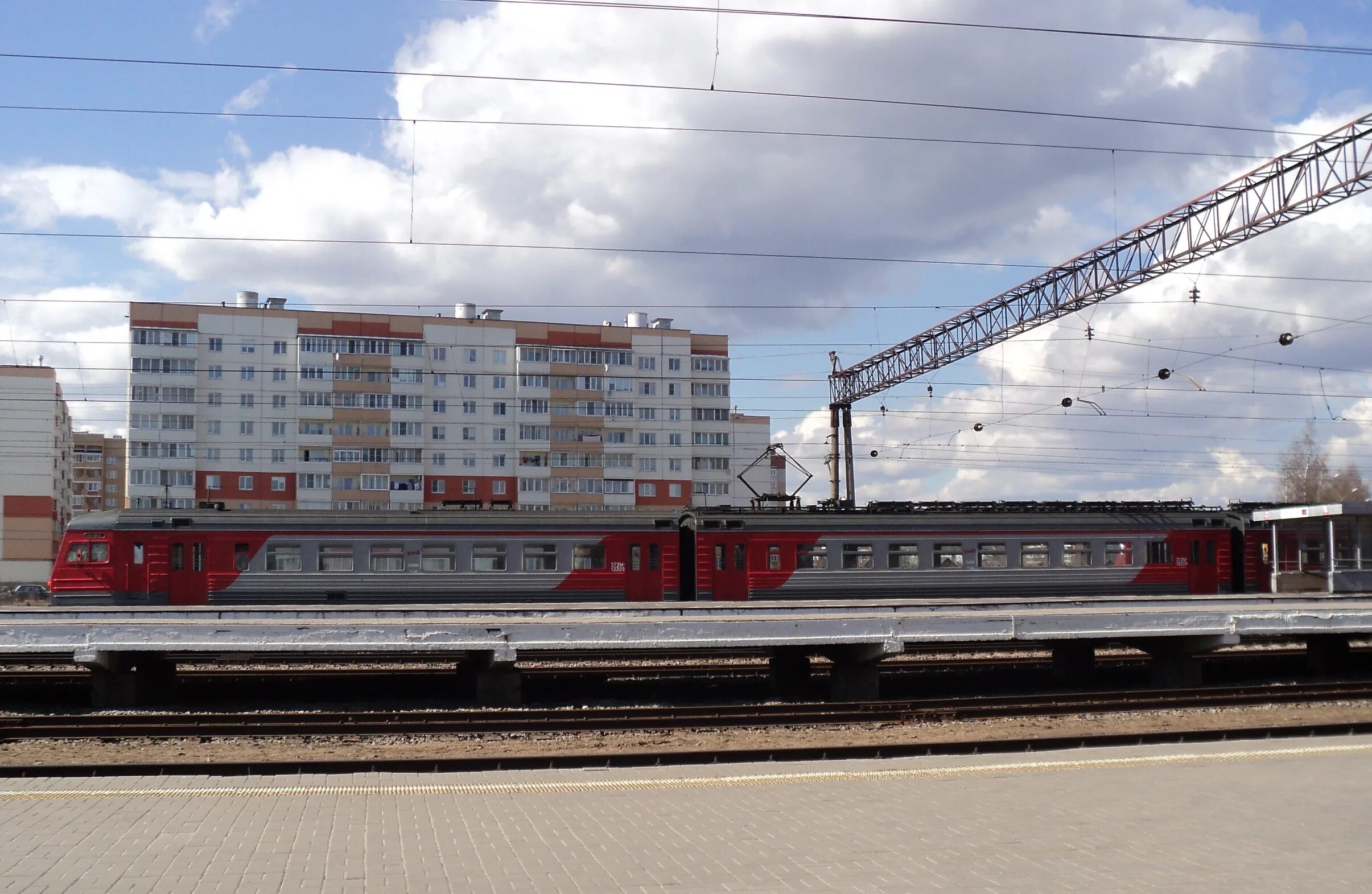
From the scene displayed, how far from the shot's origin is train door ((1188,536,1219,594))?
1224 inches

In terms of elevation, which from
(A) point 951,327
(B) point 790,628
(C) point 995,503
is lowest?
(B) point 790,628

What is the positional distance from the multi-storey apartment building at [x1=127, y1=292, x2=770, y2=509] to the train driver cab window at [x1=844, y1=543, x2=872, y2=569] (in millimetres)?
36743

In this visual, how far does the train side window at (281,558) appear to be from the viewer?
88.2ft

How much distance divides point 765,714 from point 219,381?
57.1 metres

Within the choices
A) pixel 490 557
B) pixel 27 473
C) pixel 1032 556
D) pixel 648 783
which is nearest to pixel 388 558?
pixel 490 557

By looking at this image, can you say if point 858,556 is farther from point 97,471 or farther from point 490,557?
point 97,471

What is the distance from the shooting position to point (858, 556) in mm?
28672

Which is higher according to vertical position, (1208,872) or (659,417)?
(659,417)

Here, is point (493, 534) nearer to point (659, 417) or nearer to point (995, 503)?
point (995, 503)

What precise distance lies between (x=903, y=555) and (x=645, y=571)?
6.64 metres

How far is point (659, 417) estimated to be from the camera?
239ft

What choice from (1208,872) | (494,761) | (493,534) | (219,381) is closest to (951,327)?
(493,534)

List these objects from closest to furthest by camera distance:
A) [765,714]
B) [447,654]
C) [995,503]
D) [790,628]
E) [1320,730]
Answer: [1320,730] < [765,714] < [790,628] < [447,654] < [995,503]

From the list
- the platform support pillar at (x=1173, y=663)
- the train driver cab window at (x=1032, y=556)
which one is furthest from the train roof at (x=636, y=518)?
the platform support pillar at (x=1173, y=663)
